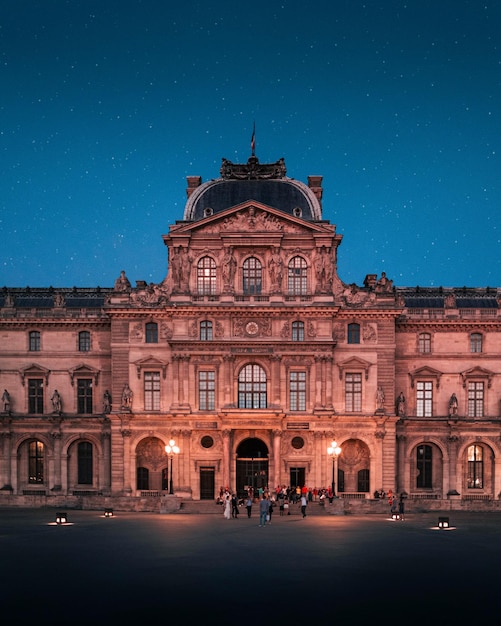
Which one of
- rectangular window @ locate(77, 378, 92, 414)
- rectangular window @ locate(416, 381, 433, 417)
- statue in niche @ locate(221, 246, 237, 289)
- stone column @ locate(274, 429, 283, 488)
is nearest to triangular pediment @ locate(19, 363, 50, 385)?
rectangular window @ locate(77, 378, 92, 414)

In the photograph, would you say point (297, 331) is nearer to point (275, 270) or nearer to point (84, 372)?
point (275, 270)

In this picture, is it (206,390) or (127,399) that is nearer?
(127,399)

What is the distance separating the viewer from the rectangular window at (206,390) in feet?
214

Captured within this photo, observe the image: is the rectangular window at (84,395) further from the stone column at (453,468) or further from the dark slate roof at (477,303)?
the dark slate roof at (477,303)

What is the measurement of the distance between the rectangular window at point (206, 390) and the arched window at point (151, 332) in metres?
5.09

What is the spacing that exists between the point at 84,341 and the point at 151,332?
750 centimetres

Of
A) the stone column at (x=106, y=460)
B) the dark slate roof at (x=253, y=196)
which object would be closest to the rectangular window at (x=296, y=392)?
the dark slate roof at (x=253, y=196)

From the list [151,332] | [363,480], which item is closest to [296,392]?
[363,480]

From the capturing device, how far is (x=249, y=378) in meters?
65.4

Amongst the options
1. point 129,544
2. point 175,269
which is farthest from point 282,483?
point 129,544

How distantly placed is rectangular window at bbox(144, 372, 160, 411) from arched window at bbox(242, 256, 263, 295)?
35.6 feet

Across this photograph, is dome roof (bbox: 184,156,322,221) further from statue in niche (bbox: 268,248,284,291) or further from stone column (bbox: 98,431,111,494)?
stone column (bbox: 98,431,111,494)

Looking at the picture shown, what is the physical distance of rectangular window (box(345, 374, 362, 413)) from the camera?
215 ft

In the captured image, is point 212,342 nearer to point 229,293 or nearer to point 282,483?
point 229,293
